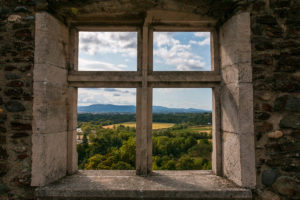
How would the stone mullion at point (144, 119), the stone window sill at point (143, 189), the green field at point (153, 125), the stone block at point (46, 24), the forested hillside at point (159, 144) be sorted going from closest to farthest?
the stone window sill at point (143, 189), the stone block at point (46, 24), the stone mullion at point (144, 119), the green field at point (153, 125), the forested hillside at point (159, 144)

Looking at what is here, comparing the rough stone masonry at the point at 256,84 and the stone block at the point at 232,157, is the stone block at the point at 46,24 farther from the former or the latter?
the stone block at the point at 232,157

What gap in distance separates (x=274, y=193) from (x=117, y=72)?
2.14 m

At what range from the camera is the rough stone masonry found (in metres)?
1.80

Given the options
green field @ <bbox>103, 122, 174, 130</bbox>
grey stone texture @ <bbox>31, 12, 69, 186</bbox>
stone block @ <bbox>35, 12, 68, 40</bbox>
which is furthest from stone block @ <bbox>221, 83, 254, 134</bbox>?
stone block @ <bbox>35, 12, 68, 40</bbox>

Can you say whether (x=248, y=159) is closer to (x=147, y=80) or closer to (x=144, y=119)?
(x=144, y=119)

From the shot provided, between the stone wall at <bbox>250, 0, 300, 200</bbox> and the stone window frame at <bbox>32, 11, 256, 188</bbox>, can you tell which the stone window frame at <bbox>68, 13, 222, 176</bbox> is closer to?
the stone window frame at <bbox>32, 11, 256, 188</bbox>

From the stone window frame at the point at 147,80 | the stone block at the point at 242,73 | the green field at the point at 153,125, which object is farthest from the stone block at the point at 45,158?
the stone block at the point at 242,73

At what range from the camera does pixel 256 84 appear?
184 centimetres

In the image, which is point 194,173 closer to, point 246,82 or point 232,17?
point 246,82

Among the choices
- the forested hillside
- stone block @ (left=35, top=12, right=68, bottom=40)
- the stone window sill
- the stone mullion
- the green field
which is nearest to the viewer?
the stone window sill

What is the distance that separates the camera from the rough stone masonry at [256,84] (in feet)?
5.90

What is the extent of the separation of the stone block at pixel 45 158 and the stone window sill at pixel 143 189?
9cm

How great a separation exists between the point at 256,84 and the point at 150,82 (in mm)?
1153

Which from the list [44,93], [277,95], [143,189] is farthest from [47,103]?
[277,95]
